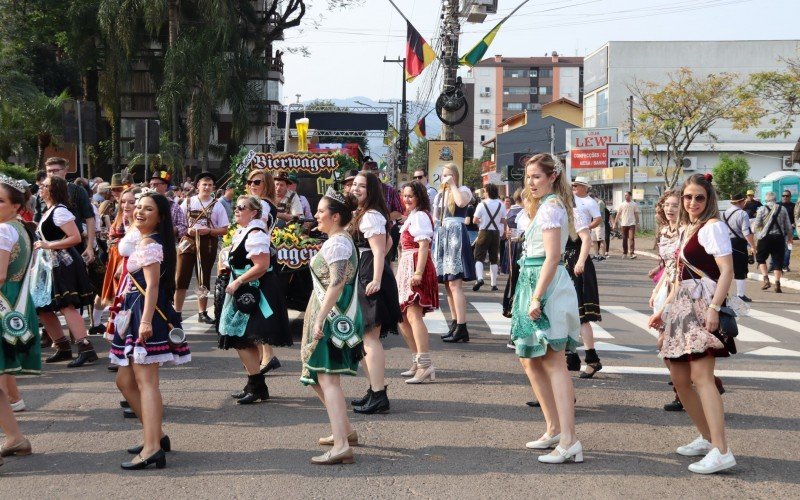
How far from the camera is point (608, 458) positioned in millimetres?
6023

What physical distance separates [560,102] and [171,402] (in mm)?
87055

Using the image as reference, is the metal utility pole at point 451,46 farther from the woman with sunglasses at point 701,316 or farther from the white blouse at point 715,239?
the white blouse at point 715,239

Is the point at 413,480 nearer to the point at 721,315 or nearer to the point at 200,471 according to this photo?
the point at 200,471

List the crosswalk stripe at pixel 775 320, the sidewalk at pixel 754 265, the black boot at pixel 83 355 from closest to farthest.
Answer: the black boot at pixel 83 355 < the crosswalk stripe at pixel 775 320 < the sidewalk at pixel 754 265

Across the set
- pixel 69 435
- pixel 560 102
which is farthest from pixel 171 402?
pixel 560 102

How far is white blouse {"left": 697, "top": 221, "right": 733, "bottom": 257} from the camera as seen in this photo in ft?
Answer: 18.5

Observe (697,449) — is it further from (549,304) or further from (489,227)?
(489,227)

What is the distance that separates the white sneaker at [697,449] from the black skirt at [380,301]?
96.3 inches

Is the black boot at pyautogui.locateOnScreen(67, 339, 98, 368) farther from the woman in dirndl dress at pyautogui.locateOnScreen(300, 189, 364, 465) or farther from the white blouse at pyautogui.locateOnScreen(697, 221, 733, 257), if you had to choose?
the white blouse at pyautogui.locateOnScreen(697, 221, 733, 257)

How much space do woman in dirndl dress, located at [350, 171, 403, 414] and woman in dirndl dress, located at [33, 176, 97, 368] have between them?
3.05 m

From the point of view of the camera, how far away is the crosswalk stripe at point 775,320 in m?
12.8

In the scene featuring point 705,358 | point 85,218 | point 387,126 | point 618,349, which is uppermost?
point 387,126

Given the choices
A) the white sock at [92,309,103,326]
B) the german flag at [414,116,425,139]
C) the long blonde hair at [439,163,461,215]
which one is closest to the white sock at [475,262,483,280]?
the long blonde hair at [439,163,461,215]

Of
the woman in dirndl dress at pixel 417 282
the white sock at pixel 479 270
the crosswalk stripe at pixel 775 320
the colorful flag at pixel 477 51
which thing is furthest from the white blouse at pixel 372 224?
the colorful flag at pixel 477 51
